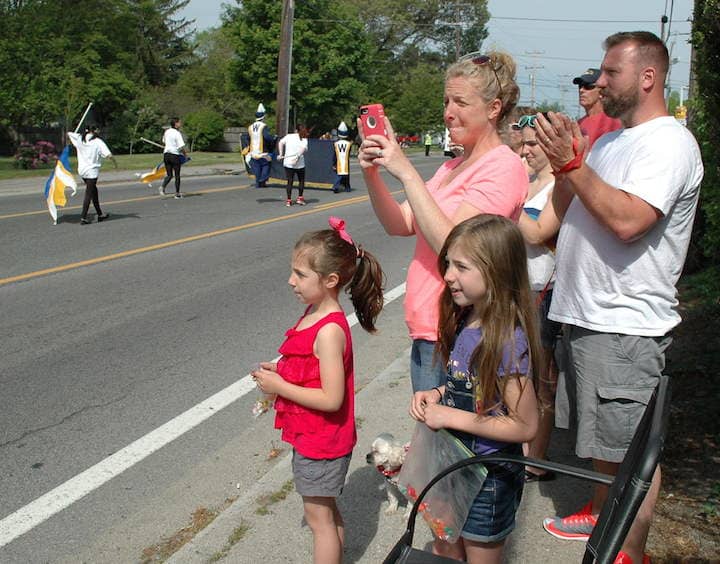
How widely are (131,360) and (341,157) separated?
46.5ft

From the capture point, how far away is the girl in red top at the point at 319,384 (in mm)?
2654

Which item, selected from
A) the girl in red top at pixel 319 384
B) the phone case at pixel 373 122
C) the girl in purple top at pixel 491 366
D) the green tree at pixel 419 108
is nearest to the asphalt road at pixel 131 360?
the girl in red top at pixel 319 384

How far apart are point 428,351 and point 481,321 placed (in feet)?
1.37

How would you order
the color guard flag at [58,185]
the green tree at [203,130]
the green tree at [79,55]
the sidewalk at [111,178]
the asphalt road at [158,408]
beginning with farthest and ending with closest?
1. the green tree at [203,130]
2. the green tree at [79,55]
3. the sidewalk at [111,178]
4. the color guard flag at [58,185]
5. the asphalt road at [158,408]

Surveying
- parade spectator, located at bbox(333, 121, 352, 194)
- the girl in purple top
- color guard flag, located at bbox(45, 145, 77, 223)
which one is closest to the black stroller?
the girl in purple top

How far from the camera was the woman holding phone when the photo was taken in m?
2.59

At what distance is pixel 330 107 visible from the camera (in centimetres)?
4556

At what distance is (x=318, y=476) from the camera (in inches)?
108

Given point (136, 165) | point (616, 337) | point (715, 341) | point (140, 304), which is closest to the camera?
point (616, 337)

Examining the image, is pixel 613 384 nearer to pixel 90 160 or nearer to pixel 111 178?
pixel 90 160

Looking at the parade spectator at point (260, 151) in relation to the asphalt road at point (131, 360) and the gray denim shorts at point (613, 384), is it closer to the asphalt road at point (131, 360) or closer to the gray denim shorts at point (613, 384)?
the asphalt road at point (131, 360)

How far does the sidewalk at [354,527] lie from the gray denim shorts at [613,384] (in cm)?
56

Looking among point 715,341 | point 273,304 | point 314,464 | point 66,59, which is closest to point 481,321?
point 314,464

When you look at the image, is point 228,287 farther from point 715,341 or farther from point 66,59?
point 66,59
